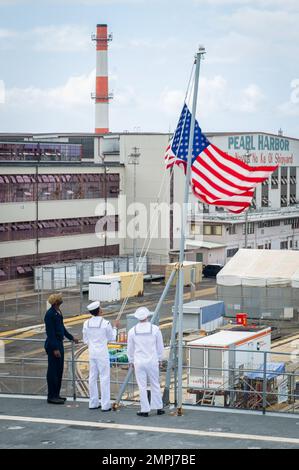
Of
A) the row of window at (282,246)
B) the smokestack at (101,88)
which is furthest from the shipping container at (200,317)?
the smokestack at (101,88)

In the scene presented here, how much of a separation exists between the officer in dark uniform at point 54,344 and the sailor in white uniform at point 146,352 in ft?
3.37

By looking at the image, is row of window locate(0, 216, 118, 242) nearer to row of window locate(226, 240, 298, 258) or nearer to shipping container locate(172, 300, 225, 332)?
row of window locate(226, 240, 298, 258)

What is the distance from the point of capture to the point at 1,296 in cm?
5622

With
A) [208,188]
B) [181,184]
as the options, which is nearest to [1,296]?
[181,184]

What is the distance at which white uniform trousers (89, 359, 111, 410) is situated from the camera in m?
13.9

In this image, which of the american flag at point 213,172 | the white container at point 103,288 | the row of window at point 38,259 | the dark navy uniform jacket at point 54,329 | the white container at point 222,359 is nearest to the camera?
the dark navy uniform jacket at point 54,329

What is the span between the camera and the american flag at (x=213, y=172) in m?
15.3

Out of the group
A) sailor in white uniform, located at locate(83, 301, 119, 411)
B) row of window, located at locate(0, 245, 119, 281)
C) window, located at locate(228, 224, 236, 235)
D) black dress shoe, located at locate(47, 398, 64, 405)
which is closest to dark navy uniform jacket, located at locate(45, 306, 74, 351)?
sailor in white uniform, located at locate(83, 301, 119, 411)

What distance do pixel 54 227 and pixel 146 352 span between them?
49.1 m

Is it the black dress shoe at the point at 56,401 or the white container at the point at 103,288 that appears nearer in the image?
the black dress shoe at the point at 56,401

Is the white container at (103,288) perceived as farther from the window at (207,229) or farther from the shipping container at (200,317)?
the window at (207,229)

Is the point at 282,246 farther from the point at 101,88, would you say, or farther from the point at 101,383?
the point at 101,383

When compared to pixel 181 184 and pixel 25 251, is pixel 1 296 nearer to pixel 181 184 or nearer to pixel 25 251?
pixel 25 251
